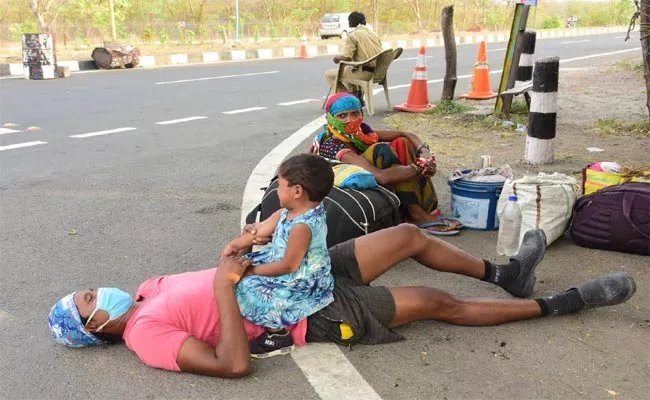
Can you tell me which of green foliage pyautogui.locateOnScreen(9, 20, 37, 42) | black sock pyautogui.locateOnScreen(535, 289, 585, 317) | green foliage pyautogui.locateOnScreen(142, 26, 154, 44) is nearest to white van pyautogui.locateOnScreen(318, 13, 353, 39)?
green foliage pyautogui.locateOnScreen(142, 26, 154, 44)

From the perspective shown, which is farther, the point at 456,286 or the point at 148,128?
the point at 148,128

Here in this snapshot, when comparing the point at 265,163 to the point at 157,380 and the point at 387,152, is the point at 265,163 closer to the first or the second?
the point at 387,152

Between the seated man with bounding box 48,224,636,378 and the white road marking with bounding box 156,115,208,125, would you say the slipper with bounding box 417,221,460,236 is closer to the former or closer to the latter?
the seated man with bounding box 48,224,636,378

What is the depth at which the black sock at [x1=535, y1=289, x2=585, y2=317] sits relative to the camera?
322 cm

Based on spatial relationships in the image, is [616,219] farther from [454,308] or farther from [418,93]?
[418,93]

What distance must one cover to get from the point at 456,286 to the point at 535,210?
93cm

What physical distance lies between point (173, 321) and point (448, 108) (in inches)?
294

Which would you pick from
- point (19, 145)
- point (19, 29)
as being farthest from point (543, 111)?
point (19, 29)

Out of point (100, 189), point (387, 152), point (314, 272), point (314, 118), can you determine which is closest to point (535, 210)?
point (387, 152)

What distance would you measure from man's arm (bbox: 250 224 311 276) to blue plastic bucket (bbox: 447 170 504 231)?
6.50 feet

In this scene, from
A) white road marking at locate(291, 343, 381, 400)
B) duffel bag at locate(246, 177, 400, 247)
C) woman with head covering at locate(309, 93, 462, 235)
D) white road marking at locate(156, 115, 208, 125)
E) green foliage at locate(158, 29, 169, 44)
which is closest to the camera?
white road marking at locate(291, 343, 381, 400)

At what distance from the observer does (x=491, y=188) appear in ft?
14.8

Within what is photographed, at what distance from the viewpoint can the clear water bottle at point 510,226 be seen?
4232 mm

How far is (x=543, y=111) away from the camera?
19.5 feet
